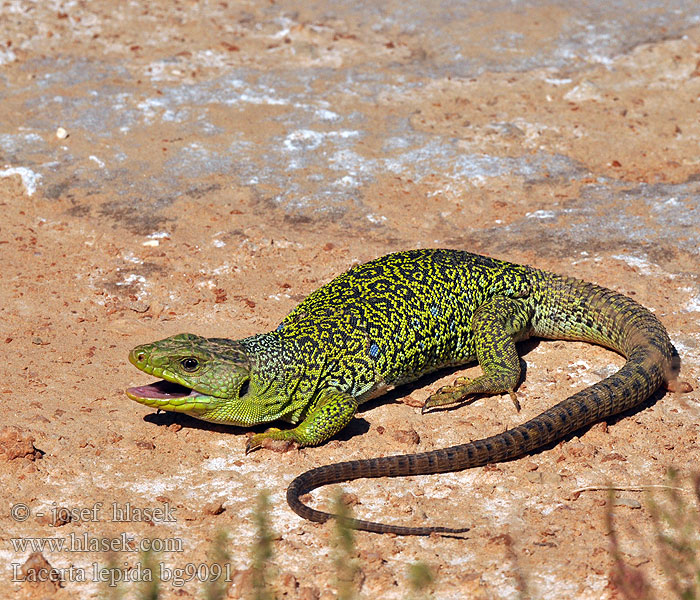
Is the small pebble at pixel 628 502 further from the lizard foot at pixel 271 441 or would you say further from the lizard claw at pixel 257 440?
the lizard claw at pixel 257 440

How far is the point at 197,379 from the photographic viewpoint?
18.6 feet

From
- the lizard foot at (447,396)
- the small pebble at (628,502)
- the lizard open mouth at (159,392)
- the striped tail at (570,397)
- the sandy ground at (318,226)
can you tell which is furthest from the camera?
the lizard foot at (447,396)

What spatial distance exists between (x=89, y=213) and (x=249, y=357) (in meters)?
3.84

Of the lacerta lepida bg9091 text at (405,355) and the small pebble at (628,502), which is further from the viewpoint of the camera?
the lacerta lepida bg9091 text at (405,355)

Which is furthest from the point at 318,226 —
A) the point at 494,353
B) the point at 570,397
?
the point at 570,397

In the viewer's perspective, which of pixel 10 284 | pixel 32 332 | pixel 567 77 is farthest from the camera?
pixel 567 77

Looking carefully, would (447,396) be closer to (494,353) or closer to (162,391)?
(494,353)

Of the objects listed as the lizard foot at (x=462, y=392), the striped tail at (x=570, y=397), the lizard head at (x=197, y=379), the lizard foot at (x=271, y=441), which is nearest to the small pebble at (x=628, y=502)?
the striped tail at (x=570, y=397)

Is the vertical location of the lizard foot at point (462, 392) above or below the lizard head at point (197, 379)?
below

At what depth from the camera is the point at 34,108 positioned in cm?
1052

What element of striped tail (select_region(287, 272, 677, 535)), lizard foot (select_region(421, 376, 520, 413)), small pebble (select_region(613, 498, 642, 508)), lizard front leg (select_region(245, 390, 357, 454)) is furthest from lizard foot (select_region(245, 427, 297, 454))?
small pebble (select_region(613, 498, 642, 508))

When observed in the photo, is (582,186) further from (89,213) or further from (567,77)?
(89,213)

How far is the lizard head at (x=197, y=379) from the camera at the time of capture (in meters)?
5.62

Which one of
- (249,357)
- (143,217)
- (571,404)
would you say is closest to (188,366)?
(249,357)
